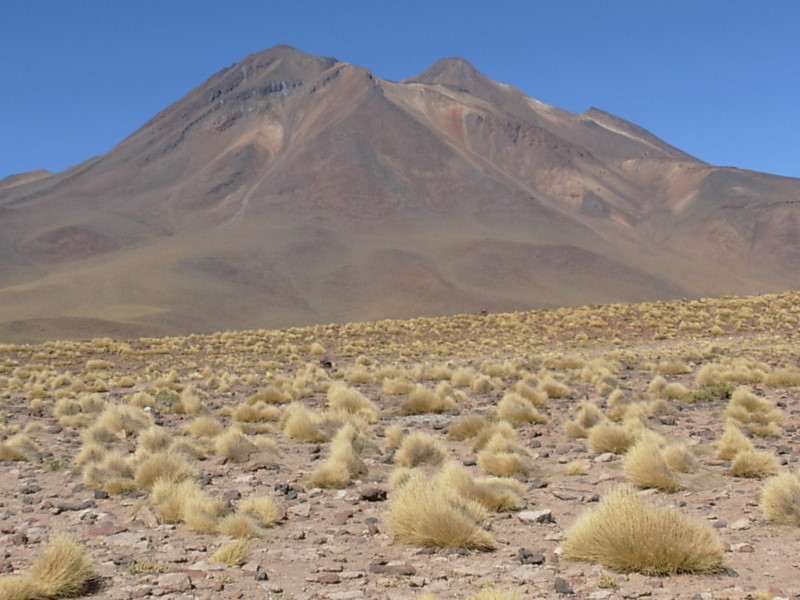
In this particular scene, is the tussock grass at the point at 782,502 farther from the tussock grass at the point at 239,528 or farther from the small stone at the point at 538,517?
the tussock grass at the point at 239,528

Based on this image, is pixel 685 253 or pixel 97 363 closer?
pixel 97 363

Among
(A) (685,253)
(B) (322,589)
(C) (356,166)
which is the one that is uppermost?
(C) (356,166)

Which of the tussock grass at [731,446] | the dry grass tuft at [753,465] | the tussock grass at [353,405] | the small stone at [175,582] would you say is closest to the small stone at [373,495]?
the small stone at [175,582]

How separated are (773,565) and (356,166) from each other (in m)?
177

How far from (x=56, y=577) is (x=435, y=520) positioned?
10.6 feet

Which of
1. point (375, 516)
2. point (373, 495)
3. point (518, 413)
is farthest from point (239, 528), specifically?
point (518, 413)

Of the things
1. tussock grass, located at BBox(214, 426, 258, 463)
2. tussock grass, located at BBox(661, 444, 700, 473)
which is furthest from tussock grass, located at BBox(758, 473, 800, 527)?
tussock grass, located at BBox(214, 426, 258, 463)

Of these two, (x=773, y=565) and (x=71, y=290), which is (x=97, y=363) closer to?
(x=773, y=565)

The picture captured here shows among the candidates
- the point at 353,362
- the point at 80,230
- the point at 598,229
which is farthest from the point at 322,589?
the point at 598,229

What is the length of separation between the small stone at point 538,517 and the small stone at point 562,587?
2.13 meters

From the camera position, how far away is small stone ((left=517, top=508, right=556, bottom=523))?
8.80m

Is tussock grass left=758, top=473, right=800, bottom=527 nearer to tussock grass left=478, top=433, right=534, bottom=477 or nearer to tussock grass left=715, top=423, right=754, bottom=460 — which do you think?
tussock grass left=715, top=423, right=754, bottom=460

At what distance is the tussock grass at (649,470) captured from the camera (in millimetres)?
9852

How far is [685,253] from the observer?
6875 inches
